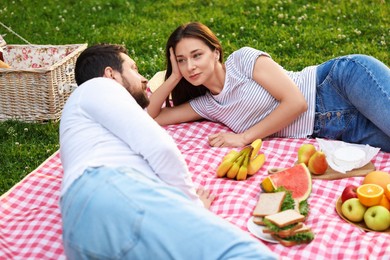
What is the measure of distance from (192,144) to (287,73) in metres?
0.91

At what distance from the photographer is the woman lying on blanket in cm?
490

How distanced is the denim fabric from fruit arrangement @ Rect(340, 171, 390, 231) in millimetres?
1175

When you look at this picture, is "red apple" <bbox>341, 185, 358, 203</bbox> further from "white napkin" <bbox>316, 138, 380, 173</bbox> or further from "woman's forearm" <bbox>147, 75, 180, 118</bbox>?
"woman's forearm" <bbox>147, 75, 180, 118</bbox>

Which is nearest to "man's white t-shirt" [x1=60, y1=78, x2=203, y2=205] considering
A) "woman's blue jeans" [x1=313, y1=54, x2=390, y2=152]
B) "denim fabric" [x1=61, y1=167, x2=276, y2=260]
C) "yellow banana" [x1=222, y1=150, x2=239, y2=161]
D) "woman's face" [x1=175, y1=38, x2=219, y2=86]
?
"denim fabric" [x1=61, y1=167, x2=276, y2=260]

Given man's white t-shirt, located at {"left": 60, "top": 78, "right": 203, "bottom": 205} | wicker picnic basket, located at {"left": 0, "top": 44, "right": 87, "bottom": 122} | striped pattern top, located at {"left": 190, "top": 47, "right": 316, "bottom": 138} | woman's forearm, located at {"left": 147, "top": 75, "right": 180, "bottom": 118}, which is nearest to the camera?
man's white t-shirt, located at {"left": 60, "top": 78, "right": 203, "bottom": 205}

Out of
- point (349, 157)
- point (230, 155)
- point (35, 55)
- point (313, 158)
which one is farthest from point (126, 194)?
point (35, 55)

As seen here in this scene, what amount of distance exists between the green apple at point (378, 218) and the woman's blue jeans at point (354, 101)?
97 cm

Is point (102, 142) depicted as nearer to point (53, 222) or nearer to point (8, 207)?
point (53, 222)

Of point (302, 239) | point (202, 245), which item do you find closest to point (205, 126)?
point (302, 239)

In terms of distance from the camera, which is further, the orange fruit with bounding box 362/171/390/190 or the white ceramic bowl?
the white ceramic bowl

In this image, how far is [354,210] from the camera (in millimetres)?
4004

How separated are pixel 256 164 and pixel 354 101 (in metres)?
0.88

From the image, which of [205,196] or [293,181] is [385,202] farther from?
[205,196]

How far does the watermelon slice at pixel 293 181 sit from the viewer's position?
4.34 metres
